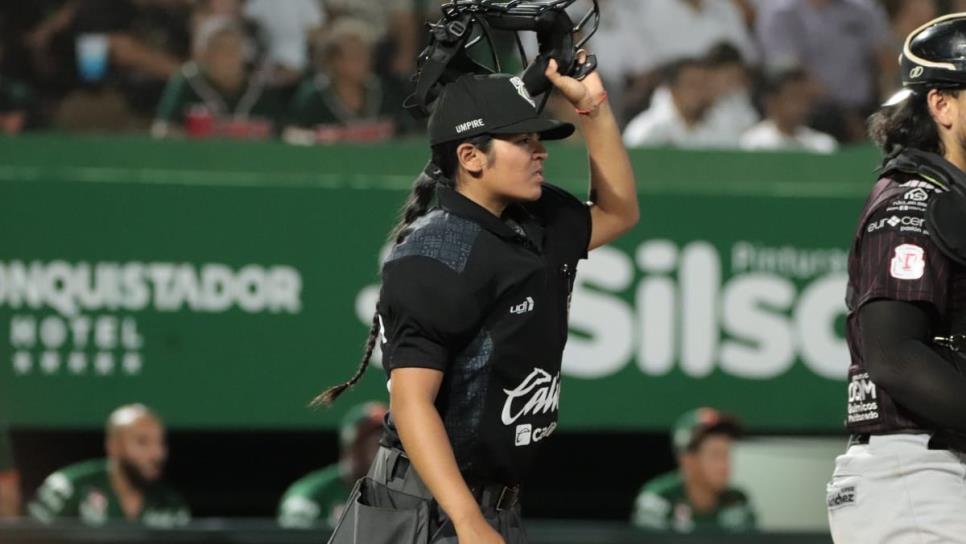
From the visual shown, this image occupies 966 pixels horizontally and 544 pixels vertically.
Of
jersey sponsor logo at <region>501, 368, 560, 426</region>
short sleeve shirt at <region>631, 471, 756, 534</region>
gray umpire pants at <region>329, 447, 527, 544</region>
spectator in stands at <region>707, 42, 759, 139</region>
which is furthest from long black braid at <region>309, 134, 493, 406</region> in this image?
spectator in stands at <region>707, 42, 759, 139</region>

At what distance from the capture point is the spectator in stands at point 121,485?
7.07 m

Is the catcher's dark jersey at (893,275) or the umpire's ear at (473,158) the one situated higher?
the umpire's ear at (473,158)

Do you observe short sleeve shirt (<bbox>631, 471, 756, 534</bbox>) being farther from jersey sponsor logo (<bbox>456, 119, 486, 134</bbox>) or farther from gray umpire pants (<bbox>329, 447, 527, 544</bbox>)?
jersey sponsor logo (<bbox>456, 119, 486, 134</bbox>)

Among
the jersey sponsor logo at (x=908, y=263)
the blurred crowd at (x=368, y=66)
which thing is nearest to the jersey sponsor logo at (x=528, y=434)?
the jersey sponsor logo at (x=908, y=263)

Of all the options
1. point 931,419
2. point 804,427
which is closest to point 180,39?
point 804,427

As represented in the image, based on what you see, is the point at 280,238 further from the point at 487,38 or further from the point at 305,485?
the point at 487,38

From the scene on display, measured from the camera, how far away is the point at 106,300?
7.12m

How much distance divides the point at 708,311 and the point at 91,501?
2778 mm

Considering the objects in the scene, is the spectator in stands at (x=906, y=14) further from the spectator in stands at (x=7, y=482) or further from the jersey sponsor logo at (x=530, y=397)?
the jersey sponsor logo at (x=530, y=397)

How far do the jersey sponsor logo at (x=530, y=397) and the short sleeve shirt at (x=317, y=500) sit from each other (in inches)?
152

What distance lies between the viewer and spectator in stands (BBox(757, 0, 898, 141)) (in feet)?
26.5

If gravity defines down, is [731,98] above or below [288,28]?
below

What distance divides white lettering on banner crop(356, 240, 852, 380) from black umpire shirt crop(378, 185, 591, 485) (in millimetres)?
3808

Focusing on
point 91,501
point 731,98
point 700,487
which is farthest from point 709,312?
point 91,501
